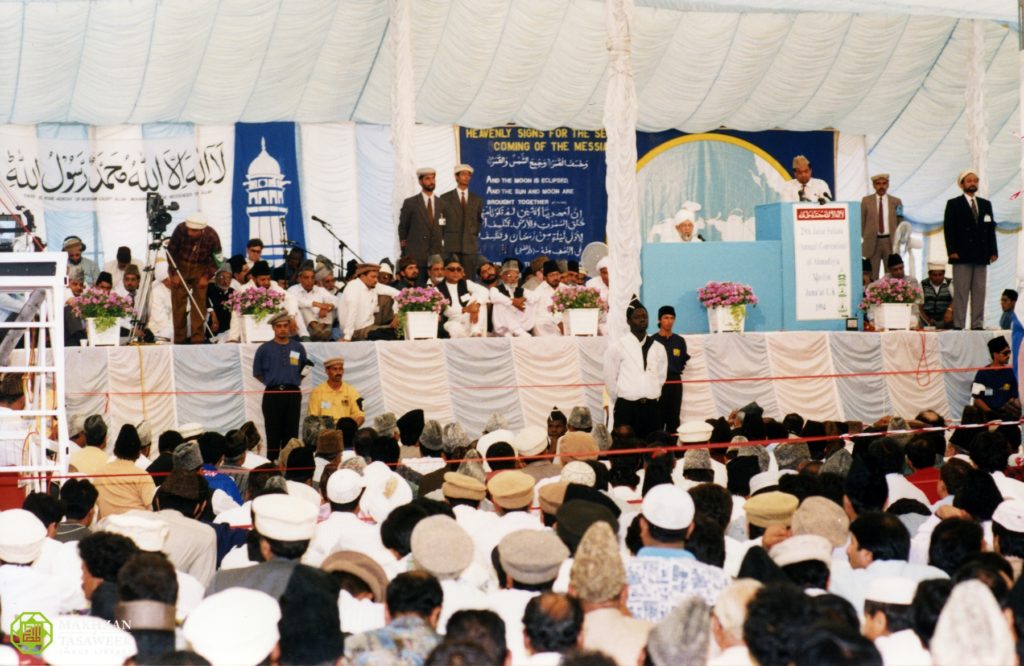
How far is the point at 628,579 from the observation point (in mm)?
4059

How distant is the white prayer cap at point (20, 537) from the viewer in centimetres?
452

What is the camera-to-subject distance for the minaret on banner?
15664 mm

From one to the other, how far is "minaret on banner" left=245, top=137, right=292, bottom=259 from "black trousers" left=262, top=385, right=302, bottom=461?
19.9 feet

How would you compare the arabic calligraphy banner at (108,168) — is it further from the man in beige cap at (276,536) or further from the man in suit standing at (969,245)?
the man in beige cap at (276,536)

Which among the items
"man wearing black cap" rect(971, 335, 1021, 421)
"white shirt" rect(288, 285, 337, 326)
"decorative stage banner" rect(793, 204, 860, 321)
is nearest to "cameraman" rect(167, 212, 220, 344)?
"white shirt" rect(288, 285, 337, 326)

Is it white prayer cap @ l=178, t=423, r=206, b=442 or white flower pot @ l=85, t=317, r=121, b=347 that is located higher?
white flower pot @ l=85, t=317, r=121, b=347

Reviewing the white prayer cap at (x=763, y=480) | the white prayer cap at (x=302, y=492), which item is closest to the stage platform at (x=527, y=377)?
the white prayer cap at (x=763, y=480)

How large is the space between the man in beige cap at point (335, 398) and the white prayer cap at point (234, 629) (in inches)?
243

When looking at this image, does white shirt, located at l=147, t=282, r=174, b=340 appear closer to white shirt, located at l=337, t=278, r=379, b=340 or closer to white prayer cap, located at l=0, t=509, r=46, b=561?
white shirt, located at l=337, t=278, r=379, b=340

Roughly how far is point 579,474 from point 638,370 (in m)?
3.97

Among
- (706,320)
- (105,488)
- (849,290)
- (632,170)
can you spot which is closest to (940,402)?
(849,290)

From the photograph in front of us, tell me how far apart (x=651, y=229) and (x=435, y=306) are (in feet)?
25.0

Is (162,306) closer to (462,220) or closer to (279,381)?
(279,381)

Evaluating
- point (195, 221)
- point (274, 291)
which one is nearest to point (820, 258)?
point (274, 291)
